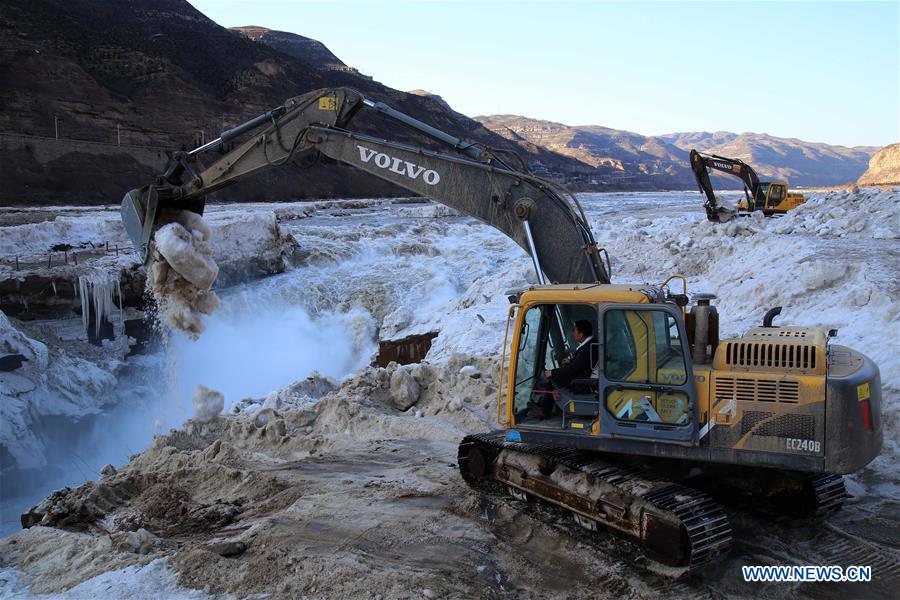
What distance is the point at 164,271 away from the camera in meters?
7.32

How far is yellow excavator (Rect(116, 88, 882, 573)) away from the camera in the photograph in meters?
4.18

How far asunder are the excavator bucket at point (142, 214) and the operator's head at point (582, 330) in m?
4.63

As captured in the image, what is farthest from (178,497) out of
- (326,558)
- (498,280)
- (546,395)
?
(498,280)

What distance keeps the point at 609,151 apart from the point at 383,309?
143898 mm

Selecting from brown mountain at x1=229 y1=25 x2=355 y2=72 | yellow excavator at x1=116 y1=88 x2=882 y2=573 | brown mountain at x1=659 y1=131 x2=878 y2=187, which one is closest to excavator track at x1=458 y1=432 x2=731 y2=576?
yellow excavator at x1=116 y1=88 x2=882 y2=573

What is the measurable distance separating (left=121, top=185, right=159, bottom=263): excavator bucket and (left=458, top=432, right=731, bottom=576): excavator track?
397 centimetres

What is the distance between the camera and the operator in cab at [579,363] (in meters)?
4.83

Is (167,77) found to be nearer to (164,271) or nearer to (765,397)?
(164,271)

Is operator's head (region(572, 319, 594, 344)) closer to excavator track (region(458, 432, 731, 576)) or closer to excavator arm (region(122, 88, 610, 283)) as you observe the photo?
excavator track (region(458, 432, 731, 576))

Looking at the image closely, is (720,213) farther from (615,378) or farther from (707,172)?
(615,378)

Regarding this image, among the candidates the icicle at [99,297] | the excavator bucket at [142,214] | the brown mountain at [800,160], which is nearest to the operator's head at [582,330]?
the excavator bucket at [142,214]

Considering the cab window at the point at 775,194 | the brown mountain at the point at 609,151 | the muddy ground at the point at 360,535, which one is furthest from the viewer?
the brown mountain at the point at 609,151

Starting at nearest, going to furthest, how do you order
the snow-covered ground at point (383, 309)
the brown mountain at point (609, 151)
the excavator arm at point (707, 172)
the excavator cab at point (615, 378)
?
1. the excavator cab at point (615, 378)
2. the snow-covered ground at point (383, 309)
3. the excavator arm at point (707, 172)
4. the brown mountain at point (609, 151)

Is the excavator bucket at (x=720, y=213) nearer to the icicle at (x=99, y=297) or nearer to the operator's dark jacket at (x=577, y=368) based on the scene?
the icicle at (x=99, y=297)
